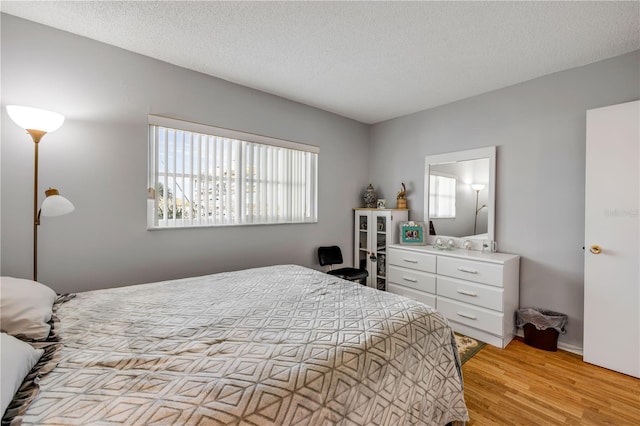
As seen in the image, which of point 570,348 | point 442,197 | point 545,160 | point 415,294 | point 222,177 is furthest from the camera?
point 442,197

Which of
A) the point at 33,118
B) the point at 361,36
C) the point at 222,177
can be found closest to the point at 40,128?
the point at 33,118

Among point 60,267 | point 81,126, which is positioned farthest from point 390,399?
point 81,126

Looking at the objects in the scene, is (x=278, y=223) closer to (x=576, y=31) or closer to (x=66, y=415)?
(x=66, y=415)

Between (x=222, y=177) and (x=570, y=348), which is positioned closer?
(x=570, y=348)

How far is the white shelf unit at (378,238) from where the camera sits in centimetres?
359

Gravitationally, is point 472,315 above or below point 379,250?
below

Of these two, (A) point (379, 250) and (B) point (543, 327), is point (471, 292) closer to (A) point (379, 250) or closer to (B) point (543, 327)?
(B) point (543, 327)

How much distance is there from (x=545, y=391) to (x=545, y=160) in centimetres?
202

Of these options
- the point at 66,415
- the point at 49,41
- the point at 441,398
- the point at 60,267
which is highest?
the point at 49,41

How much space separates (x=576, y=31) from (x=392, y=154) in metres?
2.20

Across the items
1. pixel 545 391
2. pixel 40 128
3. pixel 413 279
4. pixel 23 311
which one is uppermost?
pixel 40 128

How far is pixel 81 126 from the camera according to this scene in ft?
6.83

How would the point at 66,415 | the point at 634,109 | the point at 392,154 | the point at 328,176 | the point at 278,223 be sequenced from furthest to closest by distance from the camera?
the point at 392,154, the point at 328,176, the point at 278,223, the point at 634,109, the point at 66,415

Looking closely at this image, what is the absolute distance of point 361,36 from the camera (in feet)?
6.60
